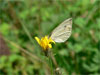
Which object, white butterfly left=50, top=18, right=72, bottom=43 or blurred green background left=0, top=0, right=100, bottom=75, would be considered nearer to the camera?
white butterfly left=50, top=18, right=72, bottom=43

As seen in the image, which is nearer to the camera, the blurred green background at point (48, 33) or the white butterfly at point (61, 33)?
the white butterfly at point (61, 33)

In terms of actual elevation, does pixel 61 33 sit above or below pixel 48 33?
below

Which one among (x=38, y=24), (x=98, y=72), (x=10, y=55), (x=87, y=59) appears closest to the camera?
(x=98, y=72)

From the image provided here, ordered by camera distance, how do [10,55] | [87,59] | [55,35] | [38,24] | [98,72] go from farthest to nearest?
1. [38,24]
2. [10,55]
3. [87,59]
4. [98,72]
5. [55,35]

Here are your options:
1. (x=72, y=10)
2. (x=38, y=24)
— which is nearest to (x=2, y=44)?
(x=38, y=24)

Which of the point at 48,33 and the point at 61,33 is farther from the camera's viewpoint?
the point at 48,33

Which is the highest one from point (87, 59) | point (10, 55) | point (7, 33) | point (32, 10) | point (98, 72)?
point (32, 10)

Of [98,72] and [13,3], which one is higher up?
[13,3]

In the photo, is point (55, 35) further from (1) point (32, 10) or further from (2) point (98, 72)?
(1) point (32, 10)
